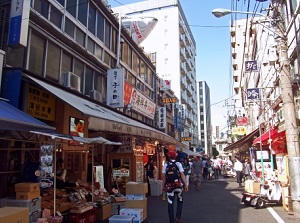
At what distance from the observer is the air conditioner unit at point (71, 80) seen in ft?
37.9

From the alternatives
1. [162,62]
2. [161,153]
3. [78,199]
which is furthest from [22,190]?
[162,62]

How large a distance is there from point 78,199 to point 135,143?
23.6 feet

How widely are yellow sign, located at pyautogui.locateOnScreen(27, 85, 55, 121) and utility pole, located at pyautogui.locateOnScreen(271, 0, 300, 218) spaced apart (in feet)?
25.6

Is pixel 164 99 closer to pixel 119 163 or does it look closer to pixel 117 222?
pixel 119 163

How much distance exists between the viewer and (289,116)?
9.35 m

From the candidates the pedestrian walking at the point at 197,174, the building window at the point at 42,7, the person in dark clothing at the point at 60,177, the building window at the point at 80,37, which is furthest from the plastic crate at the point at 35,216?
the pedestrian walking at the point at 197,174

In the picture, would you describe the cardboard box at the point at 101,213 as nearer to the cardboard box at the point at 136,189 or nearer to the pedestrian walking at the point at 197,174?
the cardboard box at the point at 136,189

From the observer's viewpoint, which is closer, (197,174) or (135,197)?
(135,197)

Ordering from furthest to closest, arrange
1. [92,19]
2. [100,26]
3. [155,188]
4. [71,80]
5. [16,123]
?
1. [100,26]
2. [92,19]
3. [155,188]
4. [71,80]
5. [16,123]

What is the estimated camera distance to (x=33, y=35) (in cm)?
999

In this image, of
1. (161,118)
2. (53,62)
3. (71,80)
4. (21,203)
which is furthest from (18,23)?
(161,118)

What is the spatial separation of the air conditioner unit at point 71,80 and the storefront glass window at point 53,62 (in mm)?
356

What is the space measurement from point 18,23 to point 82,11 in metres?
5.69

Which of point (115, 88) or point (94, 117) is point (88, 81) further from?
point (94, 117)
